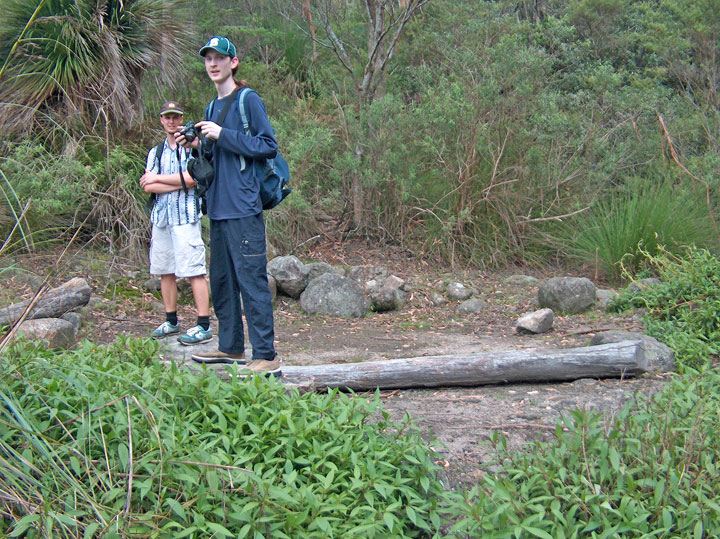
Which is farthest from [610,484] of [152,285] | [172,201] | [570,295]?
[152,285]

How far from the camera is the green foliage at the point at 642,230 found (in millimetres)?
8234

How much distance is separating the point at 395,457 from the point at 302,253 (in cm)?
600

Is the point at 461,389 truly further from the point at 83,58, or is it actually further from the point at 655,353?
the point at 83,58

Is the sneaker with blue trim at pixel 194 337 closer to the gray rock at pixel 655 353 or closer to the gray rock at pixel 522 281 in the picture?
the gray rock at pixel 655 353

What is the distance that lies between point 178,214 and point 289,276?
224 centimetres

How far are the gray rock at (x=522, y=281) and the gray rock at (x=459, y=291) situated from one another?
71 centimetres

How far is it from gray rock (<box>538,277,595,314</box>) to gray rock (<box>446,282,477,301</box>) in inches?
41.3

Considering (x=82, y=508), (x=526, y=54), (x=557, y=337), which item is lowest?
(x=557, y=337)

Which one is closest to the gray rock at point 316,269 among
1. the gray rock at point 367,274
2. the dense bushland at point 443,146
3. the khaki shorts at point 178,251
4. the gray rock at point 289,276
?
the gray rock at point 289,276

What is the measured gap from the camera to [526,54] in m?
10.1

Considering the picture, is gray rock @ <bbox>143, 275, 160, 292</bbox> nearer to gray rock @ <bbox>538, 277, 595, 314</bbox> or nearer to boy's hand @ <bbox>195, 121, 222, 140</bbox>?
boy's hand @ <bbox>195, 121, 222, 140</bbox>

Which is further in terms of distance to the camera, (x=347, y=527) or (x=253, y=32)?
(x=253, y=32)

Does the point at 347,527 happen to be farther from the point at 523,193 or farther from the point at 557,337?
the point at 523,193

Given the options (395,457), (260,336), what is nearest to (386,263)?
(260,336)
